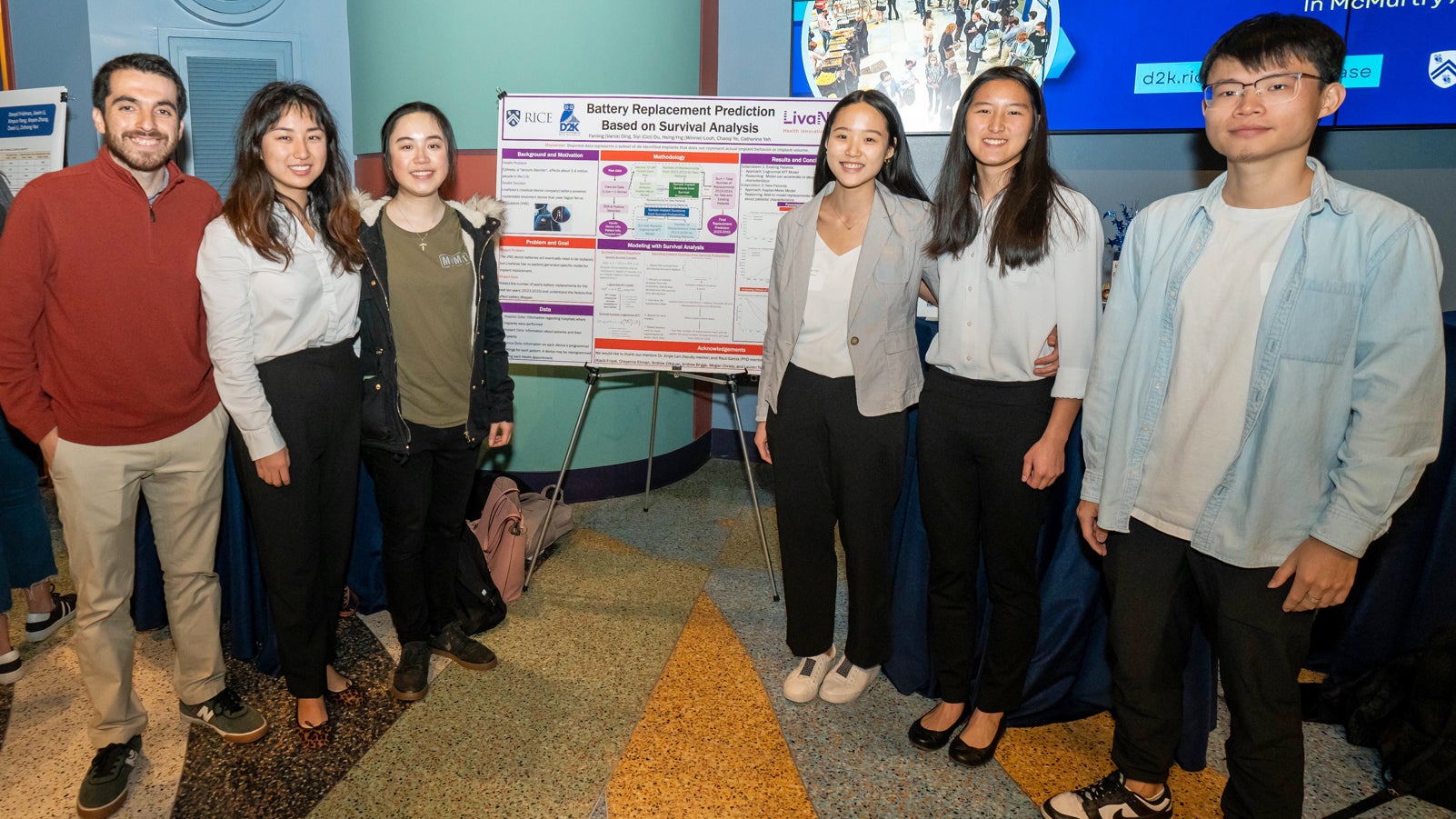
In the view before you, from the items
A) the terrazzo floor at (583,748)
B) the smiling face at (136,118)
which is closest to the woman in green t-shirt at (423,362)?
the terrazzo floor at (583,748)

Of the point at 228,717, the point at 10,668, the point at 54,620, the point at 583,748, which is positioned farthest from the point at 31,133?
the point at 583,748

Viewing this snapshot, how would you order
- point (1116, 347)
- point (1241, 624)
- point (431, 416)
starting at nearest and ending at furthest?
point (1241, 624), point (1116, 347), point (431, 416)

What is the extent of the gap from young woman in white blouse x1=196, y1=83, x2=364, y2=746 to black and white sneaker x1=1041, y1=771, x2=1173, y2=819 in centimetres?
192

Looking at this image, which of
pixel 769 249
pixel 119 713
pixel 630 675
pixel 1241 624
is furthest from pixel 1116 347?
pixel 119 713

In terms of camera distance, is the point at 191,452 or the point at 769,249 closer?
the point at 191,452

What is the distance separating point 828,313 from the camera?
83.0 inches

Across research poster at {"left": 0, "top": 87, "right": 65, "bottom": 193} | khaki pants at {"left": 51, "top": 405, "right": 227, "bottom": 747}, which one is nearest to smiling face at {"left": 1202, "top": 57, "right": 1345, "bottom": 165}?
khaki pants at {"left": 51, "top": 405, "right": 227, "bottom": 747}

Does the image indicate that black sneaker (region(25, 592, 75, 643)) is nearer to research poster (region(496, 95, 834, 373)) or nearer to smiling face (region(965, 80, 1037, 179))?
research poster (region(496, 95, 834, 373))

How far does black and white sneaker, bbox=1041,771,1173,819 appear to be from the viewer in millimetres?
1875

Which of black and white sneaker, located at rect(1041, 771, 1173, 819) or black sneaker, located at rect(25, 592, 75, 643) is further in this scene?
black sneaker, located at rect(25, 592, 75, 643)

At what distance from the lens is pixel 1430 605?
2328 millimetres

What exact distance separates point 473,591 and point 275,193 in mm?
1429

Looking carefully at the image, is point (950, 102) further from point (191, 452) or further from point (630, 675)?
point (191, 452)

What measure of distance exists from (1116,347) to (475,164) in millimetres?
3001
